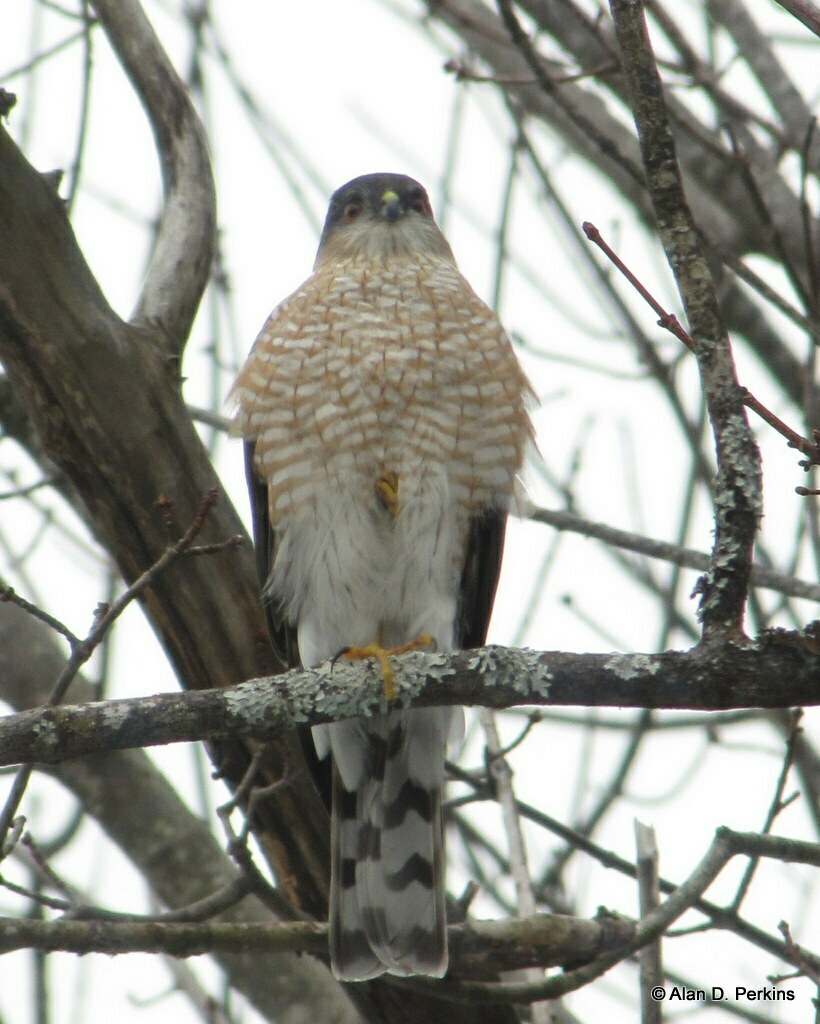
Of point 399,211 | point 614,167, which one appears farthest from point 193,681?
point 614,167

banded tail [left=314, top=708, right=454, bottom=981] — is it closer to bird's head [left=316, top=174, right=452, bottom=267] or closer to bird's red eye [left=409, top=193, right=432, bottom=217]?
bird's head [left=316, top=174, right=452, bottom=267]

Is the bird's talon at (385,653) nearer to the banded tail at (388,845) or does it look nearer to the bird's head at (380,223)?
the banded tail at (388,845)

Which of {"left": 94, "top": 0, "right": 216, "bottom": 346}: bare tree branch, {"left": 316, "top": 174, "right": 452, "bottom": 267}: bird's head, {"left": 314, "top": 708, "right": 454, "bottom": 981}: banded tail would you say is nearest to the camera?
{"left": 314, "top": 708, "right": 454, "bottom": 981}: banded tail

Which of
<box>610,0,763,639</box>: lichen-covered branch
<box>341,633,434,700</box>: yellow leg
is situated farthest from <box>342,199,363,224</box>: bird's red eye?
<box>610,0,763,639</box>: lichen-covered branch

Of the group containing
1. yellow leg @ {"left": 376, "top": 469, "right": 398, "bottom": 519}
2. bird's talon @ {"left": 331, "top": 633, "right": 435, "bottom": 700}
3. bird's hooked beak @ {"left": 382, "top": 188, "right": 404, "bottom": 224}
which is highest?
bird's hooked beak @ {"left": 382, "top": 188, "right": 404, "bottom": 224}

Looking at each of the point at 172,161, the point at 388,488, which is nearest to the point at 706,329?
the point at 388,488

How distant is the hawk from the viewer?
390 centimetres

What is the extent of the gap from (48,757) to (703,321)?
5.18ft

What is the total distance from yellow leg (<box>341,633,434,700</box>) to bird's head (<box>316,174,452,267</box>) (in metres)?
1.56

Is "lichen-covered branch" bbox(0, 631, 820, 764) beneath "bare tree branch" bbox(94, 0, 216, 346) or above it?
beneath

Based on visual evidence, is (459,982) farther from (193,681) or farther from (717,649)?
(717,649)

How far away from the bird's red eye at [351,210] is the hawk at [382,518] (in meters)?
0.98

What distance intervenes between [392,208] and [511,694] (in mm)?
2831

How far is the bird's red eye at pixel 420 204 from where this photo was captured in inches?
206
